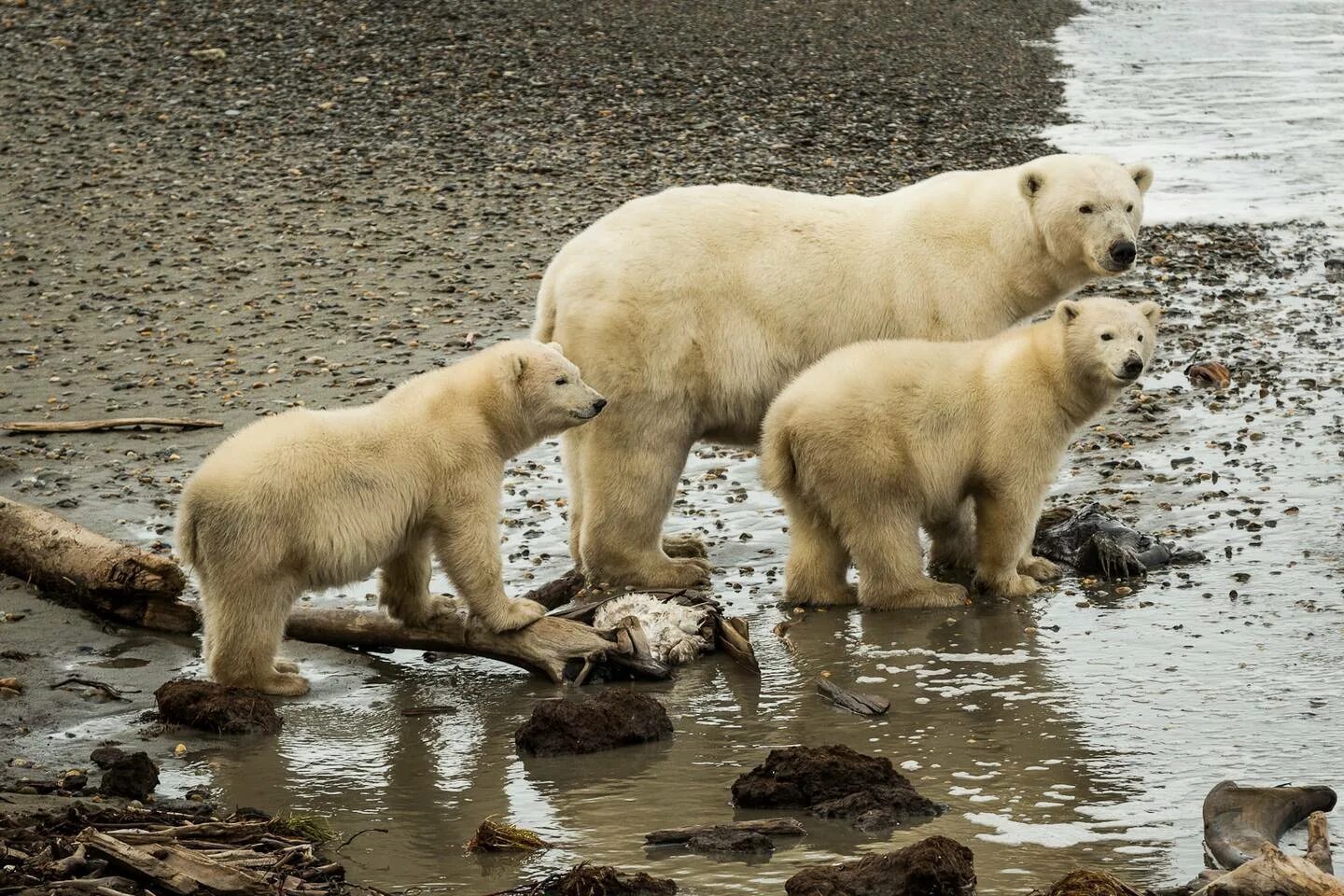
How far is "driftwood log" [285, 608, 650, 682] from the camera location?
270 inches

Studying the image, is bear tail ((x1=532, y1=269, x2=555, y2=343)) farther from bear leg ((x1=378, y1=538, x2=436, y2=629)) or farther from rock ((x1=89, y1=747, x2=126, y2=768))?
rock ((x1=89, y1=747, x2=126, y2=768))

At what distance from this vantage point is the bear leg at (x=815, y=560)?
771 centimetres

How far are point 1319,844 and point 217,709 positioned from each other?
12.3 feet

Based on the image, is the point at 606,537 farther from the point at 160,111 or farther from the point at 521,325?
the point at 160,111

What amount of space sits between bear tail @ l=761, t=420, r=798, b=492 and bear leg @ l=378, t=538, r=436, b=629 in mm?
1567

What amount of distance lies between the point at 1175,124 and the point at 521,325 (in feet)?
41.4

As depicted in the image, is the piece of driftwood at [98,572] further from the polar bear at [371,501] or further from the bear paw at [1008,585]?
the bear paw at [1008,585]

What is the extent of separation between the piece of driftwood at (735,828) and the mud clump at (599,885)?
0.36 metres

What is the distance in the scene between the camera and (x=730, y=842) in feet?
16.1

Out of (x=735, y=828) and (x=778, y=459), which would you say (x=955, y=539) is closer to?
(x=778, y=459)

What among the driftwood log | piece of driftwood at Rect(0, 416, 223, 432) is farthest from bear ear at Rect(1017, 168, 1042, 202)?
piece of driftwood at Rect(0, 416, 223, 432)

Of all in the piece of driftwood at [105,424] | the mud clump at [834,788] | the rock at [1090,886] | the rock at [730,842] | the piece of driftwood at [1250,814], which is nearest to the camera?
the rock at [1090,886]

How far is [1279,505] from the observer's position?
335 inches

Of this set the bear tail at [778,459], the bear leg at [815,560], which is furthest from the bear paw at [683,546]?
the bear tail at [778,459]
